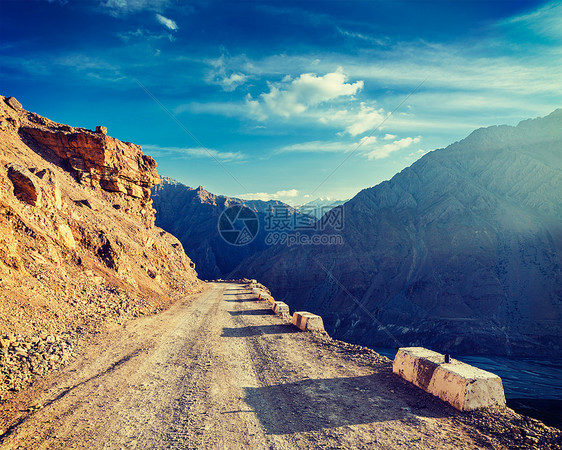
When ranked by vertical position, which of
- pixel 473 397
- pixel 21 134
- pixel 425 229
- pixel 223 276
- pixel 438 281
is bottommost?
pixel 223 276

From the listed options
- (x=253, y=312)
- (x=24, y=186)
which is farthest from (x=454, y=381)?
(x=24, y=186)

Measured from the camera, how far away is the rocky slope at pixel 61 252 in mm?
8062

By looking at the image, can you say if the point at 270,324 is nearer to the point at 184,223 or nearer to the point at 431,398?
the point at 431,398

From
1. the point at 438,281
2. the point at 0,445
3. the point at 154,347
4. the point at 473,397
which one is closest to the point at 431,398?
the point at 473,397

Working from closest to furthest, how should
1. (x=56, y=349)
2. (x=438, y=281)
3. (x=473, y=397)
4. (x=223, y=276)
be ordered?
(x=473, y=397), (x=56, y=349), (x=438, y=281), (x=223, y=276)

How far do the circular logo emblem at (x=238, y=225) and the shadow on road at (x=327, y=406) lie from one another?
124 metres

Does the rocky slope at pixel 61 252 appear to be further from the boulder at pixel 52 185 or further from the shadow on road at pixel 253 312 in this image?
the shadow on road at pixel 253 312

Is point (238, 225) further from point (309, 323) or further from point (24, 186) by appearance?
point (309, 323)

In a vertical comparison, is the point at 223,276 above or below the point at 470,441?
below

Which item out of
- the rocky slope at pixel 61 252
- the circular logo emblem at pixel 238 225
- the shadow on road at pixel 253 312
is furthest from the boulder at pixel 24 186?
the circular logo emblem at pixel 238 225

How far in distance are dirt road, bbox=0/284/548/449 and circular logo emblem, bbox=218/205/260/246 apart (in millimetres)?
121984

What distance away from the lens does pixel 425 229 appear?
66.1 m

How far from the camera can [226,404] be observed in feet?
19.0

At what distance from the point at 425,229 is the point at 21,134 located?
70.1 metres
